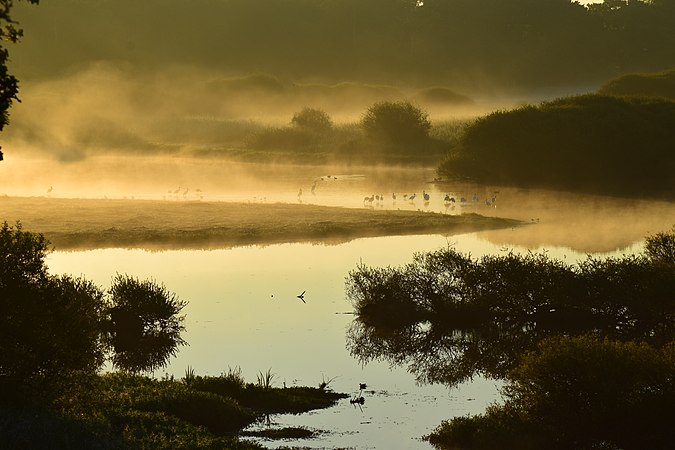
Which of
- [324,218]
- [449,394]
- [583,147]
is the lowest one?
[449,394]

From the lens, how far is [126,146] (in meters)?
153

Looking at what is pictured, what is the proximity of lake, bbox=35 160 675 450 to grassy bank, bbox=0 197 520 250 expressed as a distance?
2.62m

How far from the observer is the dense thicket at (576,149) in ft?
341

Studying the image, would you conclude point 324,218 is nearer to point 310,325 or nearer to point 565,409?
point 310,325

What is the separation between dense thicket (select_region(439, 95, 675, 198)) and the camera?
104 m

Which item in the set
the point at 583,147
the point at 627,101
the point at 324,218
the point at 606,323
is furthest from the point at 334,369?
the point at 627,101

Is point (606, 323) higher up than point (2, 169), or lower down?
lower down

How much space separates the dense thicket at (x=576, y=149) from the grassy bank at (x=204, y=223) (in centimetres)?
2817

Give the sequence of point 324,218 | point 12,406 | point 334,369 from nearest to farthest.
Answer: point 12,406
point 334,369
point 324,218

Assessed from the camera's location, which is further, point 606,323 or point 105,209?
point 105,209

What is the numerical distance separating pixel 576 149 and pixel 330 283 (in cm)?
5560

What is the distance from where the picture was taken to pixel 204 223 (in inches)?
2876

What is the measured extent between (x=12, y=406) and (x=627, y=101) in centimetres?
9547

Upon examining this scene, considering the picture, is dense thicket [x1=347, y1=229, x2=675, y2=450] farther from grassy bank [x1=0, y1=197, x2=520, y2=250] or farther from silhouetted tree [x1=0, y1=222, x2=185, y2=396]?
grassy bank [x1=0, y1=197, x2=520, y2=250]
